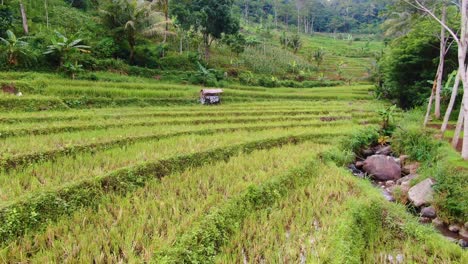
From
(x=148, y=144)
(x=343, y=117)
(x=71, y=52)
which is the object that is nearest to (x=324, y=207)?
(x=148, y=144)

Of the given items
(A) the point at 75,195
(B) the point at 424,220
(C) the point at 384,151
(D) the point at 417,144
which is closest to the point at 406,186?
(B) the point at 424,220

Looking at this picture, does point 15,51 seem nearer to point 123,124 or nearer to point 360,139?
point 123,124

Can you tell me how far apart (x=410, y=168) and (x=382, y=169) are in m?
1.07

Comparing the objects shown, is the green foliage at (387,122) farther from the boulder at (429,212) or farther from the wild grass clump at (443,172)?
the boulder at (429,212)

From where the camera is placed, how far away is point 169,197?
16.8 feet

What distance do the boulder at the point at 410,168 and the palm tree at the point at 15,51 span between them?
618 inches

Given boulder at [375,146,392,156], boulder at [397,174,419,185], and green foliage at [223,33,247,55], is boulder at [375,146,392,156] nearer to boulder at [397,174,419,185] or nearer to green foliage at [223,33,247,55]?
boulder at [397,174,419,185]

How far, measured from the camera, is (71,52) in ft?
50.5

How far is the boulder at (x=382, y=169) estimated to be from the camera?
8.50m

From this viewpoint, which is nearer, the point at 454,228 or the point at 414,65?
the point at 454,228

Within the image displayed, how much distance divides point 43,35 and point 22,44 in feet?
7.39

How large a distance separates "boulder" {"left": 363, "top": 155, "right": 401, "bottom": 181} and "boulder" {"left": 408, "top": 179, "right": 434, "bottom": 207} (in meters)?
1.35

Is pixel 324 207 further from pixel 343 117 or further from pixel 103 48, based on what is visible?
pixel 103 48

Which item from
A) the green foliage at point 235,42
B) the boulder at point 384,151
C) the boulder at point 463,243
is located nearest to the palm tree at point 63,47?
the boulder at point 384,151
